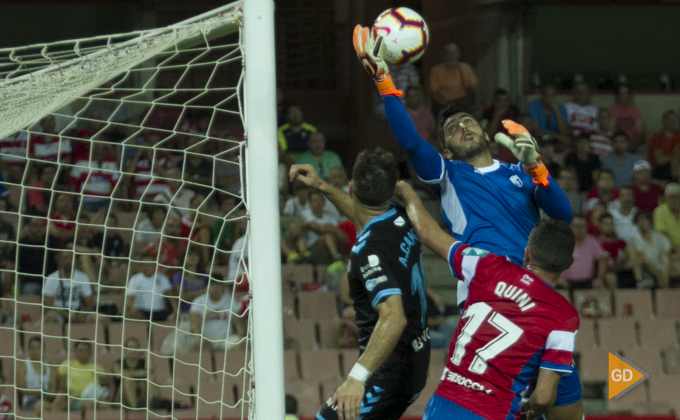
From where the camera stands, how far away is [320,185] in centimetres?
408

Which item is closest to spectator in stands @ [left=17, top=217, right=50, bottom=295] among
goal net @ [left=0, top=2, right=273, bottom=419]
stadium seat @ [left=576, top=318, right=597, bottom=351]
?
goal net @ [left=0, top=2, right=273, bottom=419]

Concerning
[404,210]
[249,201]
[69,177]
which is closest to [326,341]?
[69,177]

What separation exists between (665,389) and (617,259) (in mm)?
1596

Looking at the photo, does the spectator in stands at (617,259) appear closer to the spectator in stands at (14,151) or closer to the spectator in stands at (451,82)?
the spectator in stands at (451,82)

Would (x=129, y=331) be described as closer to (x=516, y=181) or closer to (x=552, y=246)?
(x=516, y=181)

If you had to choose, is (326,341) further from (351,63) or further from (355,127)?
(351,63)

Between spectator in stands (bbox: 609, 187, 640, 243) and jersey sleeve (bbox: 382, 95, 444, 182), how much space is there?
596 centimetres

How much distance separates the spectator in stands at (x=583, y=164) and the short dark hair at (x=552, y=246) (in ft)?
22.6

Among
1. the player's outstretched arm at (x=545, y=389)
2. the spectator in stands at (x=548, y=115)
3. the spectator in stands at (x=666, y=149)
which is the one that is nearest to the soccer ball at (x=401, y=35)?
the player's outstretched arm at (x=545, y=389)

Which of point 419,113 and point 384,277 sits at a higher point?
point 419,113

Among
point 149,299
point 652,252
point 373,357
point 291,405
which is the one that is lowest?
point 291,405

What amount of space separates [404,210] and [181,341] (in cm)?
441

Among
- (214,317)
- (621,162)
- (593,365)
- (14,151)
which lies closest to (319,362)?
(214,317)

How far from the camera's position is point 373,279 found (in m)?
3.62
